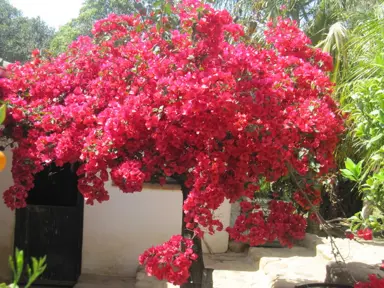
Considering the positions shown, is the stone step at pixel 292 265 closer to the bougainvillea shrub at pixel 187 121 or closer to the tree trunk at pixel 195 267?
the tree trunk at pixel 195 267

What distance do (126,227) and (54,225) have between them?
1.03 m

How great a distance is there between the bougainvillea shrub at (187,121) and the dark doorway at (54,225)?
A: 8.28ft

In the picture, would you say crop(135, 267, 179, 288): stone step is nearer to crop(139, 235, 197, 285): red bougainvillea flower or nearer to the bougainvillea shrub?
the bougainvillea shrub

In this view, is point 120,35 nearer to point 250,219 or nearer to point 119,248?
point 250,219

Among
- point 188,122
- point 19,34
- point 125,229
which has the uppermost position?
point 19,34

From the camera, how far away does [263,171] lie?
3.81 meters

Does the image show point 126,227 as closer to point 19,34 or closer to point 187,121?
point 187,121

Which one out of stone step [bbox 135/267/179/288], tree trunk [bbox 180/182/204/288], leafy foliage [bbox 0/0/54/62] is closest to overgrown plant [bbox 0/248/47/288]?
tree trunk [bbox 180/182/204/288]

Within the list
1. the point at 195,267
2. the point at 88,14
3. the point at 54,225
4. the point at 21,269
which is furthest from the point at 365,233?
the point at 88,14

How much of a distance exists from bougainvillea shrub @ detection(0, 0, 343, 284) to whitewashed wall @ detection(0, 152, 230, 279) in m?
2.89

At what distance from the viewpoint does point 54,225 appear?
6840mm

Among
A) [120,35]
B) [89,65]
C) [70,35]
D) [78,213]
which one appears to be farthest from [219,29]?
[70,35]

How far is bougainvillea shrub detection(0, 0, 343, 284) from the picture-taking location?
140 inches

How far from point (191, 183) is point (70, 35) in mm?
21548
